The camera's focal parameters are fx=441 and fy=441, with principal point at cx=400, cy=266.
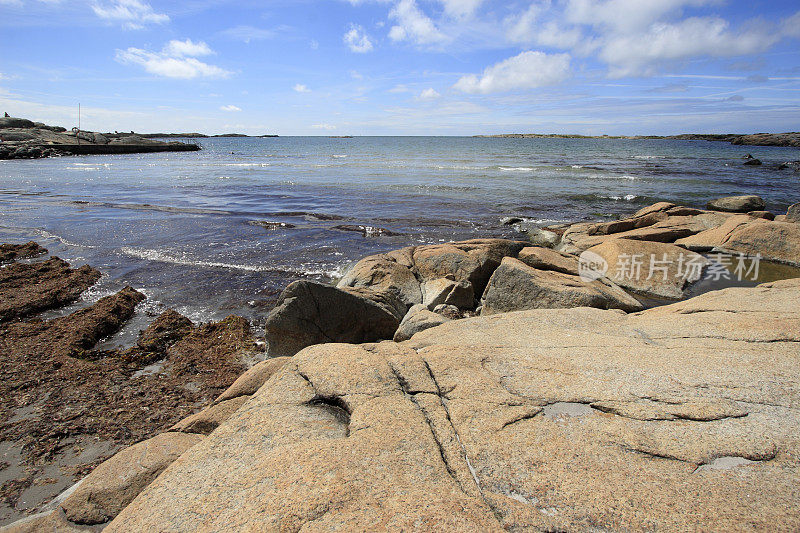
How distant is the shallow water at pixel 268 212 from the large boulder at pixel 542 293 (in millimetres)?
3945

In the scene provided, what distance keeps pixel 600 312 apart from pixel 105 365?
19.3ft

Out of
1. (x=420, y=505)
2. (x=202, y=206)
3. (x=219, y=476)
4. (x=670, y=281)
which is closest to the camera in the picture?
(x=420, y=505)

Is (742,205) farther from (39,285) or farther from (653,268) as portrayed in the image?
(39,285)

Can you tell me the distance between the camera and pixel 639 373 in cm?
303

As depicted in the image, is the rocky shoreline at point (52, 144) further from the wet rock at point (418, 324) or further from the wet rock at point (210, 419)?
the wet rock at point (210, 419)

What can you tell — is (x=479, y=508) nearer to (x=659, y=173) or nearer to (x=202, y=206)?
(x=202, y=206)

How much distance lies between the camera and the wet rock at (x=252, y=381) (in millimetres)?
3629

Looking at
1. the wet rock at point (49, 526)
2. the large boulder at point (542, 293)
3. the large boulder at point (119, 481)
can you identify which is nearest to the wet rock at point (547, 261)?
the large boulder at point (542, 293)

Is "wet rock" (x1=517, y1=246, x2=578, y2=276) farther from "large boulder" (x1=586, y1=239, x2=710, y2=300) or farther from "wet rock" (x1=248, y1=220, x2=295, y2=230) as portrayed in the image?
"wet rock" (x1=248, y1=220, x2=295, y2=230)

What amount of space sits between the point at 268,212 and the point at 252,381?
14.8 metres

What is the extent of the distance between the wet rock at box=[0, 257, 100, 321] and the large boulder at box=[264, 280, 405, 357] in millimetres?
4398

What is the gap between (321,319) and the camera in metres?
5.71

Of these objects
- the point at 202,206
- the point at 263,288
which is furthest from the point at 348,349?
the point at 202,206

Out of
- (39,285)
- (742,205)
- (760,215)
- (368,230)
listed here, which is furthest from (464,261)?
(742,205)
